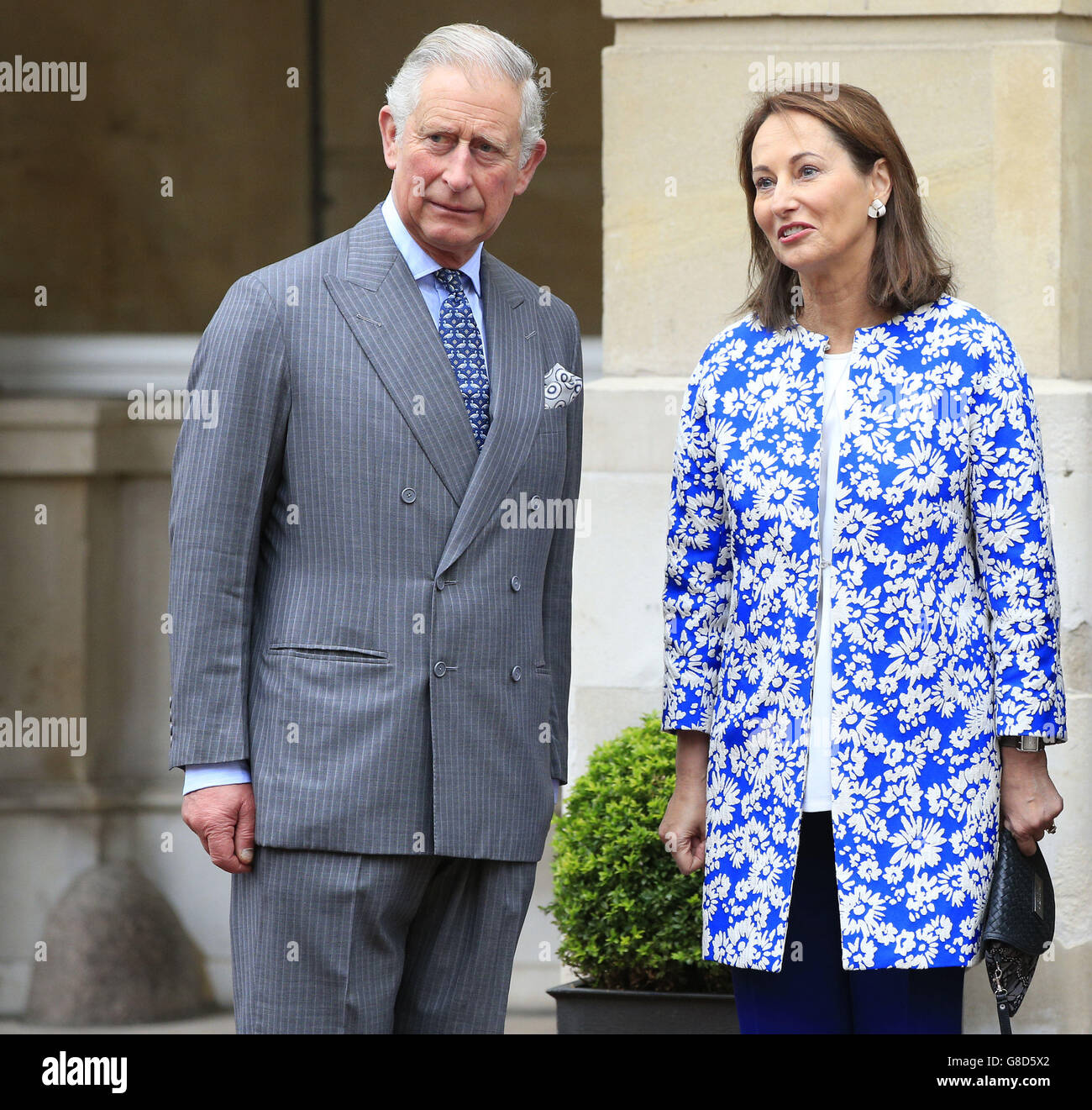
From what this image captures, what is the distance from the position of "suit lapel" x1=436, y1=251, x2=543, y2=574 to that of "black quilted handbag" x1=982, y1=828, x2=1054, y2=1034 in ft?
3.43

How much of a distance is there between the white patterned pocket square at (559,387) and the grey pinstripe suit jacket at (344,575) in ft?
0.51

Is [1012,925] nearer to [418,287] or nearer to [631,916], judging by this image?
[418,287]

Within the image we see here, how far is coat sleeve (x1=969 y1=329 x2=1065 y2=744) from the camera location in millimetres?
2861

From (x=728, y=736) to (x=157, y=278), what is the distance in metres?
3.96

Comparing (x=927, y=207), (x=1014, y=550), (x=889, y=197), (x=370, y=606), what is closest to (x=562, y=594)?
(x=370, y=606)

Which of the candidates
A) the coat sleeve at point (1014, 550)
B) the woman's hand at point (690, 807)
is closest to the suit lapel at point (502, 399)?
the woman's hand at point (690, 807)

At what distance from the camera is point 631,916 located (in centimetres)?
432

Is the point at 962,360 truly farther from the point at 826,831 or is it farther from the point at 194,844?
the point at 194,844

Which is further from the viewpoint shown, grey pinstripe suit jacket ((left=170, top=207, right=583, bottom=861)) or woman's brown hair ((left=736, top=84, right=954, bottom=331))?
woman's brown hair ((left=736, top=84, right=954, bottom=331))

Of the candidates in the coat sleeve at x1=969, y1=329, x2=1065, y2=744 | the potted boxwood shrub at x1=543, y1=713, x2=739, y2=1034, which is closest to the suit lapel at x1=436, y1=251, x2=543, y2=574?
the coat sleeve at x1=969, y1=329, x2=1065, y2=744

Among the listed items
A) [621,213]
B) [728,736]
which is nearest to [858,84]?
[621,213]

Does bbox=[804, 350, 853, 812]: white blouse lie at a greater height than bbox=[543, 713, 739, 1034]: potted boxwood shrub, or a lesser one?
greater

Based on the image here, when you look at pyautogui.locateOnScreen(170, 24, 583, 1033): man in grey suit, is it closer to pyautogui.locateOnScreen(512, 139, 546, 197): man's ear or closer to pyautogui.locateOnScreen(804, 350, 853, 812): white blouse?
pyautogui.locateOnScreen(512, 139, 546, 197): man's ear
